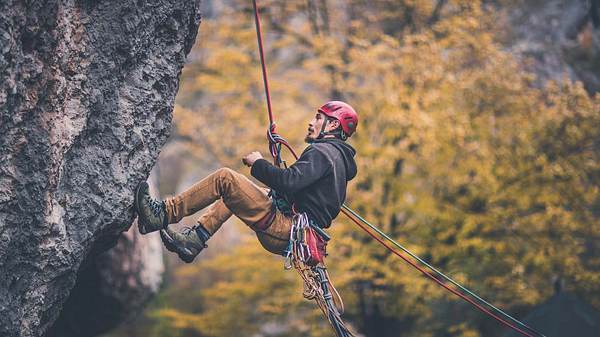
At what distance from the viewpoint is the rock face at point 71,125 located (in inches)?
176

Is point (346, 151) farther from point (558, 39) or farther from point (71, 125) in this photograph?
point (558, 39)

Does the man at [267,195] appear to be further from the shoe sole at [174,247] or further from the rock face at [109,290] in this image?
the rock face at [109,290]

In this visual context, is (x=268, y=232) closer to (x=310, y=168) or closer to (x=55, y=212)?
(x=310, y=168)

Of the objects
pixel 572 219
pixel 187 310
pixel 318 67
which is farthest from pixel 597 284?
pixel 187 310

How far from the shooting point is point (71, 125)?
Answer: 4867mm

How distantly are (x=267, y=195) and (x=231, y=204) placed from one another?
0.37 metres

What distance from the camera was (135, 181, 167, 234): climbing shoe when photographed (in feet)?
16.8

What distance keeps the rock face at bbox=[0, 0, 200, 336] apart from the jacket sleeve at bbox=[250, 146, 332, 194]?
108 centimetres

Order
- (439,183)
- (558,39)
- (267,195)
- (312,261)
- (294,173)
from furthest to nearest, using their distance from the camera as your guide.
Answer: (558,39), (439,183), (267,195), (312,261), (294,173)

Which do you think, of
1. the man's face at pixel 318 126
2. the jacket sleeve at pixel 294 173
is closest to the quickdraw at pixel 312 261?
the jacket sleeve at pixel 294 173

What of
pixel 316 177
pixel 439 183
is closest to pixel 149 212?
pixel 316 177

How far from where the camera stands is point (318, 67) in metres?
12.8

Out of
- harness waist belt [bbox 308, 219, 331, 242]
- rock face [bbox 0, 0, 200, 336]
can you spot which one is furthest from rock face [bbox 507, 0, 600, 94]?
rock face [bbox 0, 0, 200, 336]

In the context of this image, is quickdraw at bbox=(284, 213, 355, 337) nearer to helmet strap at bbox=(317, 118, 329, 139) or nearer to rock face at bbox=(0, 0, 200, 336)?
helmet strap at bbox=(317, 118, 329, 139)
